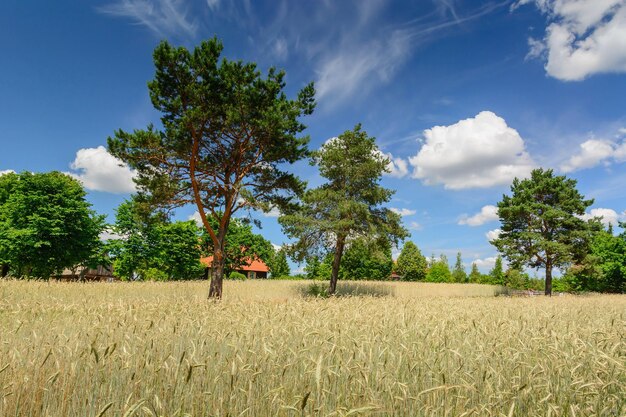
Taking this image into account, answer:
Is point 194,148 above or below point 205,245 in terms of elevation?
above

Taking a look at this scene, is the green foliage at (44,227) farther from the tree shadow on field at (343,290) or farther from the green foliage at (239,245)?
the tree shadow on field at (343,290)

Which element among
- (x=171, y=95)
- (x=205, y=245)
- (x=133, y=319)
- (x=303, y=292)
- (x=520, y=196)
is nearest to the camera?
(x=133, y=319)

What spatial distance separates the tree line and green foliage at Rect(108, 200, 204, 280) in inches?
5.4

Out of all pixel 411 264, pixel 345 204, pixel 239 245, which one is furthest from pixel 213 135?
pixel 411 264

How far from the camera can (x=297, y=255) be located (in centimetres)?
2322

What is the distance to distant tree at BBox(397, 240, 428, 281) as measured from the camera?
68125 millimetres

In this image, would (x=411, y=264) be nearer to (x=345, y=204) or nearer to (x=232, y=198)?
(x=345, y=204)

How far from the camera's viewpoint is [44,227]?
94.5 feet

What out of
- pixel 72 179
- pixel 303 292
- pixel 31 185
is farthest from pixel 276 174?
pixel 72 179

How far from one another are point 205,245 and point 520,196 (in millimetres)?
38992

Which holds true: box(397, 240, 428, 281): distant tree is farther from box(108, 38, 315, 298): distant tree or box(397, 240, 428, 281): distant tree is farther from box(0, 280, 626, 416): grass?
box(0, 280, 626, 416): grass

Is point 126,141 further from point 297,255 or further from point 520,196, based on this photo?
point 520,196

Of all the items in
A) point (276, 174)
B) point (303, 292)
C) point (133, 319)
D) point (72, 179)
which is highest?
point (72, 179)

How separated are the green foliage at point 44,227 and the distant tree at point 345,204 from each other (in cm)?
2139
